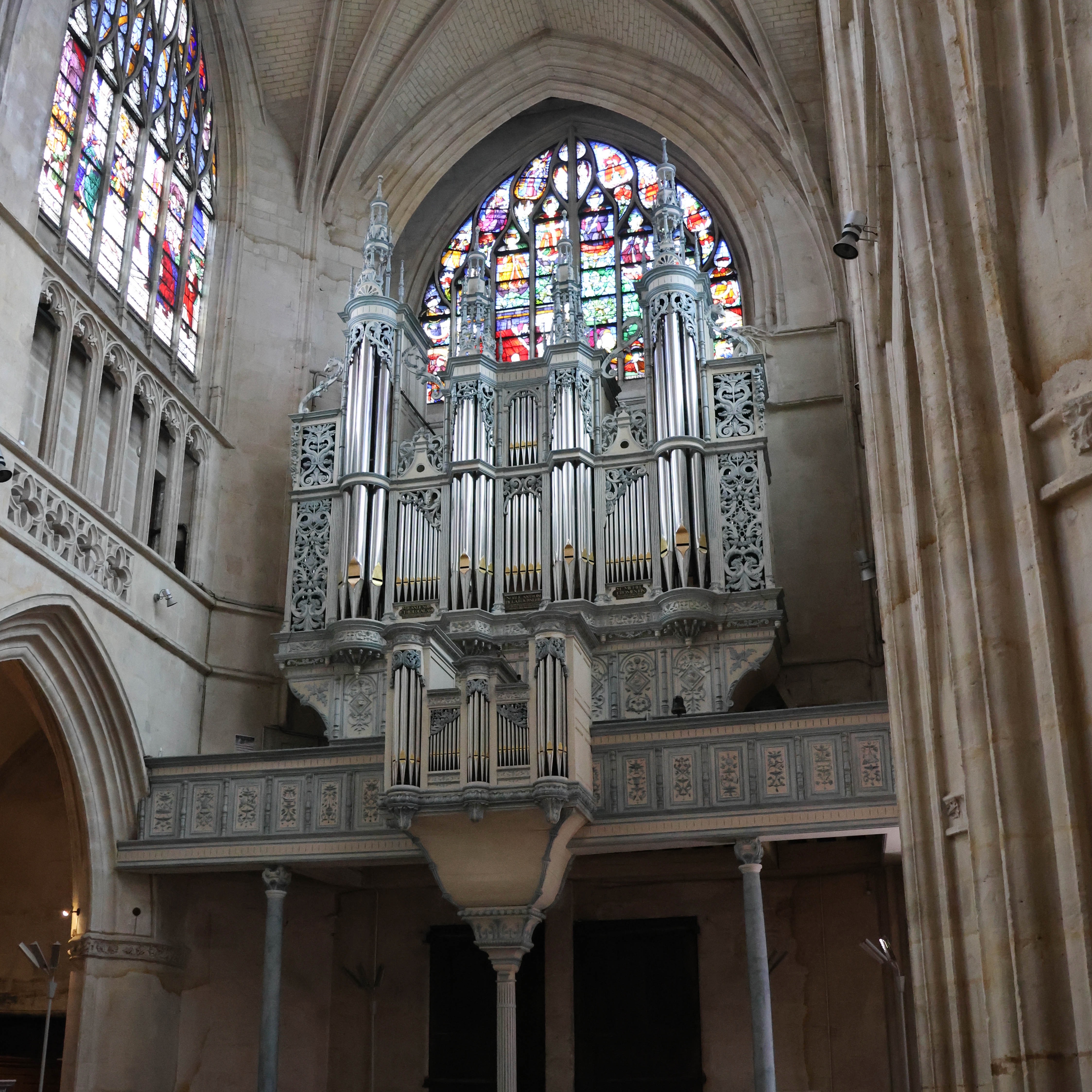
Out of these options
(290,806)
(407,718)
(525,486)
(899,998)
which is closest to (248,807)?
(290,806)

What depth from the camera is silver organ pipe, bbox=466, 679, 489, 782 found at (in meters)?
11.9

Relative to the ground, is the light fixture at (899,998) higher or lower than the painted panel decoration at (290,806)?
lower

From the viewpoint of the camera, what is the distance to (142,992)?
43.7 ft

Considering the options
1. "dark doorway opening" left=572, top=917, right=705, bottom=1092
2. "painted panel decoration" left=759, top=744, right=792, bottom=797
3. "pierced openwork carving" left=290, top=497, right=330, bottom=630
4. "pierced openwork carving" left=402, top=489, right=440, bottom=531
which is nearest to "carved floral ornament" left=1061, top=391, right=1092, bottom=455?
"painted panel decoration" left=759, top=744, right=792, bottom=797

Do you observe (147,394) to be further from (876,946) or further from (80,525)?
(876,946)

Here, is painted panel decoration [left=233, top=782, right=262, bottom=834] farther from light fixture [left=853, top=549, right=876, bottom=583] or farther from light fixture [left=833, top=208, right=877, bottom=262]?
light fixture [left=833, top=208, right=877, bottom=262]

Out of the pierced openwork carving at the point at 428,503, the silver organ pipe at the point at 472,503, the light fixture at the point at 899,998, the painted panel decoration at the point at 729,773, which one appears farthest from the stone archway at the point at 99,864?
the light fixture at the point at 899,998

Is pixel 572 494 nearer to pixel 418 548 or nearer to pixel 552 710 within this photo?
pixel 418 548

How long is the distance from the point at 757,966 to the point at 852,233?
6681 mm

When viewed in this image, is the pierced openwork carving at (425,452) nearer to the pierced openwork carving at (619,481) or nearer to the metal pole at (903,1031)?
the pierced openwork carving at (619,481)

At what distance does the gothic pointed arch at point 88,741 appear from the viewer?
12.7m

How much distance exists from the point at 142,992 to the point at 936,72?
36.9 ft

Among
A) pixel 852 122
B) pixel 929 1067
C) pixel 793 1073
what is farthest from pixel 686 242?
pixel 929 1067

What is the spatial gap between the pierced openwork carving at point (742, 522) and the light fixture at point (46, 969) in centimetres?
761
